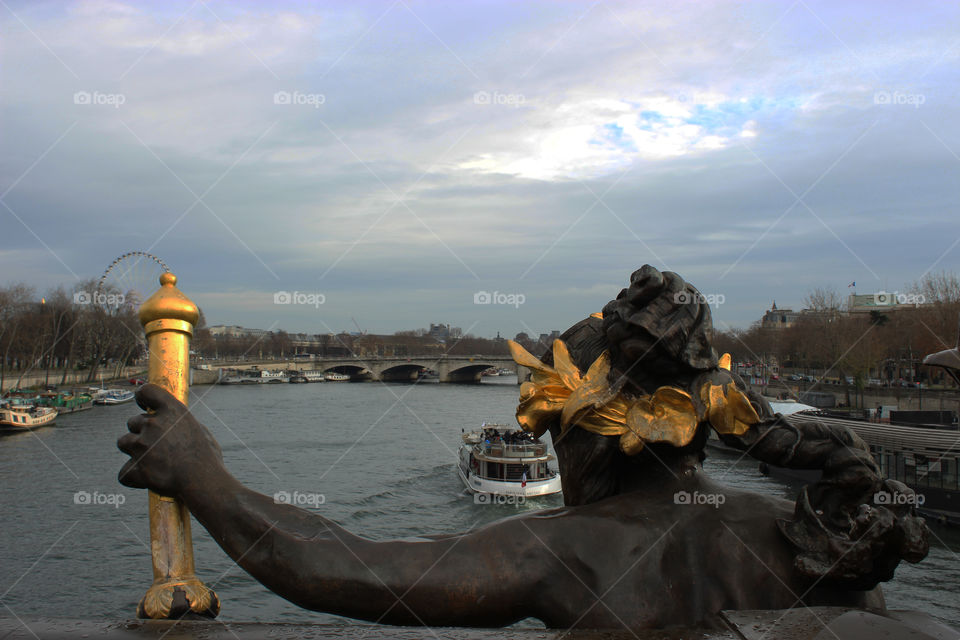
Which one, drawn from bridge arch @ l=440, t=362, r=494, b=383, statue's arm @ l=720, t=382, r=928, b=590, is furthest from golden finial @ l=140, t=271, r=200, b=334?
bridge arch @ l=440, t=362, r=494, b=383

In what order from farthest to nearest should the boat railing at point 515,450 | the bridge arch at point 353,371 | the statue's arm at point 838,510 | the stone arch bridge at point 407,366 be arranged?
the bridge arch at point 353,371, the stone arch bridge at point 407,366, the boat railing at point 515,450, the statue's arm at point 838,510

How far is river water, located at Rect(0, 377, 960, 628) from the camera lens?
16500 millimetres

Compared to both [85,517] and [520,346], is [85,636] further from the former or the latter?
[85,517]

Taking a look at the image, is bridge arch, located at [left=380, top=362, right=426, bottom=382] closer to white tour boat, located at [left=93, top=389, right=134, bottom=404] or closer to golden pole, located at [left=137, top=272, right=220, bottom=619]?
white tour boat, located at [left=93, top=389, right=134, bottom=404]

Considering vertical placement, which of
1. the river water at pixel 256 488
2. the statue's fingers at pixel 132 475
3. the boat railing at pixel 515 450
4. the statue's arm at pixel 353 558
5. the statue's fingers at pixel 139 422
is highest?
the statue's fingers at pixel 139 422

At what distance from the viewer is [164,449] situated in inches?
82.9

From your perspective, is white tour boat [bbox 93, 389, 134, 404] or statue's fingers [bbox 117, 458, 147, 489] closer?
statue's fingers [bbox 117, 458, 147, 489]

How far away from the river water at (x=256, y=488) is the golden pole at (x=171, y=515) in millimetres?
1744

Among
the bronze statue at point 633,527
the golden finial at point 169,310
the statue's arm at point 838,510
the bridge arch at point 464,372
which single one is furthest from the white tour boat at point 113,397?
the statue's arm at point 838,510

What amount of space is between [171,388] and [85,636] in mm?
682

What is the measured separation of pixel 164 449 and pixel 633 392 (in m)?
1.31

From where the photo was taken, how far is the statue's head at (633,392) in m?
2.18

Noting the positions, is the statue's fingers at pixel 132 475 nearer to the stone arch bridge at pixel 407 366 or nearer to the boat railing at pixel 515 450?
the boat railing at pixel 515 450

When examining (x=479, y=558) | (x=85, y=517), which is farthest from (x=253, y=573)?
(x=85, y=517)
